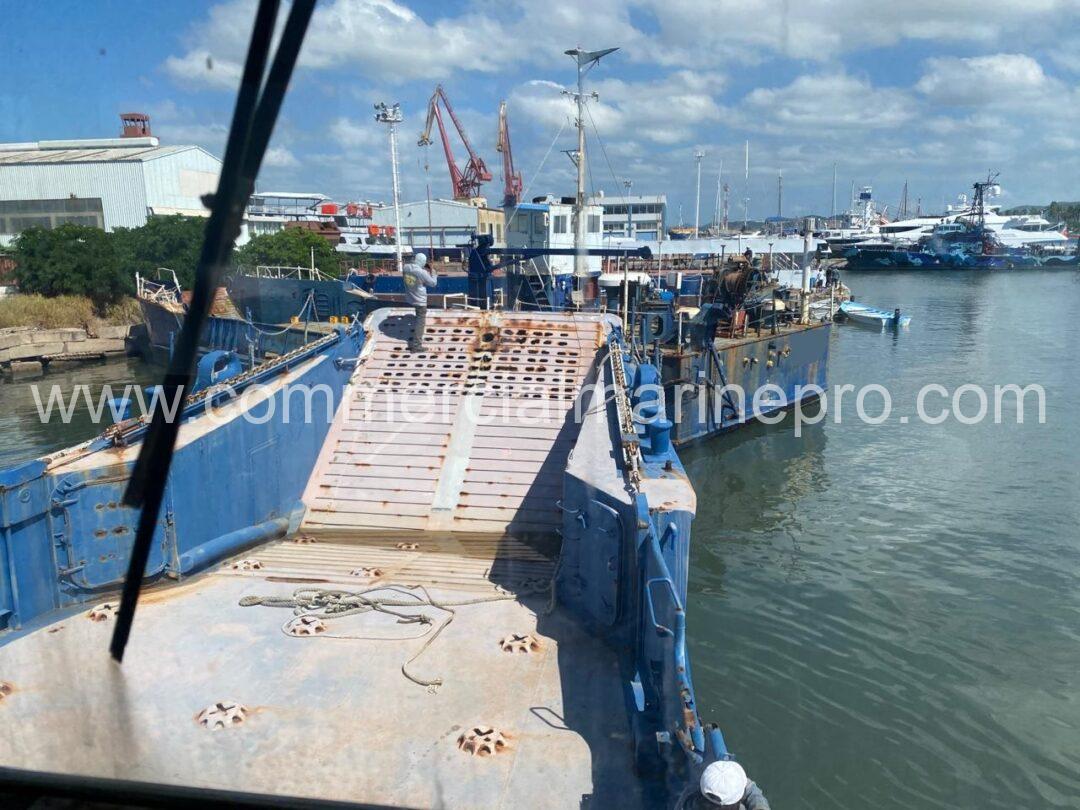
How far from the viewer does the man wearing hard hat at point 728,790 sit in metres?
3.02

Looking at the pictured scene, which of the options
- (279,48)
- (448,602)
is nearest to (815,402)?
(448,602)

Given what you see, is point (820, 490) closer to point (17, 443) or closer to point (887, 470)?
point (887, 470)

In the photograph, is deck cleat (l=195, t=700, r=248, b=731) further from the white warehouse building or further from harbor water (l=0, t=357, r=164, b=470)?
harbor water (l=0, t=357, r=164, b=470)

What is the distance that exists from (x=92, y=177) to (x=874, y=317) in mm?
42803

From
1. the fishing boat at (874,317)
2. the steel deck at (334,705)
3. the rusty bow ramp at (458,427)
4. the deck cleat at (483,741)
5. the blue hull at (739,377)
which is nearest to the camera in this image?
the steel deck at (334,705)

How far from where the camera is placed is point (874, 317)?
41062 mm

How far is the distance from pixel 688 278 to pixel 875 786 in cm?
3256

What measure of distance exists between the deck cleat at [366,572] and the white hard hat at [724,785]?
4.73 metres

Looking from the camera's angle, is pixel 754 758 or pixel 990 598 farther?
pixel 990 598

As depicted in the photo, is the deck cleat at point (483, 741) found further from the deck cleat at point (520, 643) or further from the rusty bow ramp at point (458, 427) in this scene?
the rusty bow ramp at point (458, 427)

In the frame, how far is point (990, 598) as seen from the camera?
1047cm

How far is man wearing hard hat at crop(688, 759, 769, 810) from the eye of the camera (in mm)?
3018

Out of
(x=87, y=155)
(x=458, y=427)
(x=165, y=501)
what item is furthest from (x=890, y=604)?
(x=87, y=155)

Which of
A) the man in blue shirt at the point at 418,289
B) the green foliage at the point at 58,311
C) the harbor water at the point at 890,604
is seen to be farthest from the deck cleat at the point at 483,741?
the green foliage at the point at 58,311
